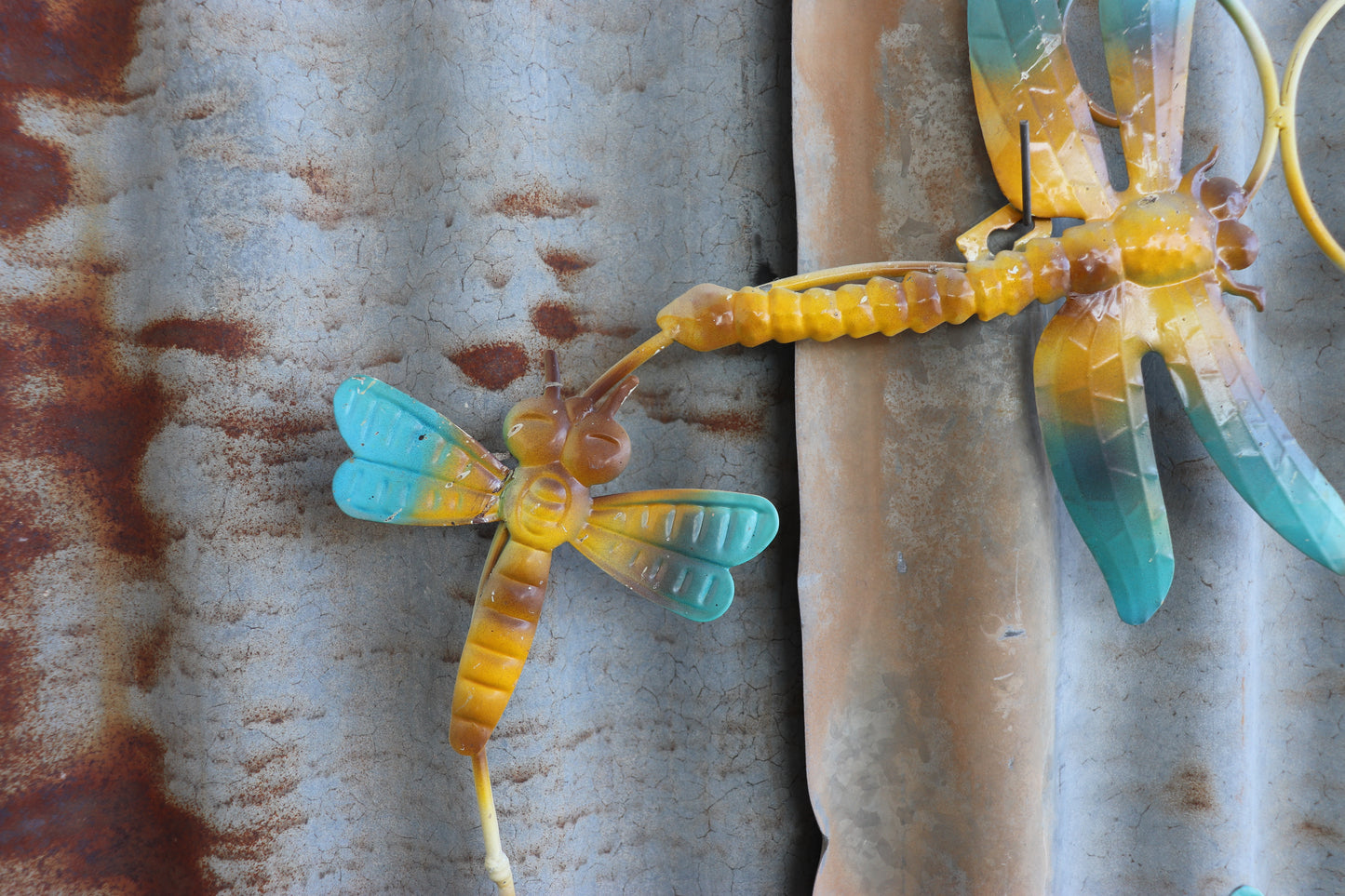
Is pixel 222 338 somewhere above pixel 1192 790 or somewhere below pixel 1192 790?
above

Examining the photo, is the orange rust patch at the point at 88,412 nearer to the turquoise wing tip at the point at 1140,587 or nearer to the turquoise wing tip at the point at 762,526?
the turquoise wing tip at the point at 762,526

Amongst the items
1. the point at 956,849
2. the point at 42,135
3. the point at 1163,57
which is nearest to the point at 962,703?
the point at 956,849

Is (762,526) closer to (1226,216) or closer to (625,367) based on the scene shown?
(625,367)

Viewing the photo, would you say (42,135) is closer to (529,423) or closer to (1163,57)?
(529,423)

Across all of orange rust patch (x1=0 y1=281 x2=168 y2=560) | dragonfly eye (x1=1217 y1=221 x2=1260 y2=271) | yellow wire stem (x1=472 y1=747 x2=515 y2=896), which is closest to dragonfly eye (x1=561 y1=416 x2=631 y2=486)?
yellow wire stem (x1=472 y1=747 x2=515 y2=896)

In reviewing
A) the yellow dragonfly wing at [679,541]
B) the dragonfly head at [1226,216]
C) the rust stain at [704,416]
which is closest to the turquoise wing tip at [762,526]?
the yellow dragonfly wing at [679,541]

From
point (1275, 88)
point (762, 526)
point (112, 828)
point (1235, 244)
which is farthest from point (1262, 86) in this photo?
point (112, 828)

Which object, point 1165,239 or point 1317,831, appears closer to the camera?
point 1165,239
